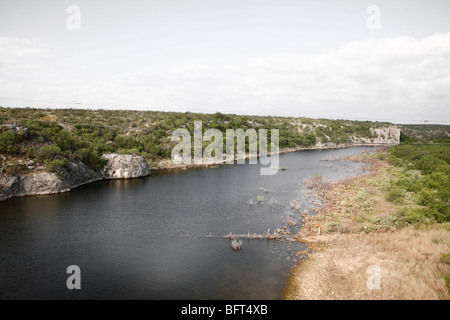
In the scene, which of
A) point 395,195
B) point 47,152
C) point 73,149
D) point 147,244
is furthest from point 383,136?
point 47,152

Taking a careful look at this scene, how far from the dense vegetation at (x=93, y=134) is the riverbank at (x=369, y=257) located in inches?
1230

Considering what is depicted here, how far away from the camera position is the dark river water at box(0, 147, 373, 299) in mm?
17156

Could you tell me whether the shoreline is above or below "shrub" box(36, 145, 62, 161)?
below

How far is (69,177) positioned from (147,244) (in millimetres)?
24848

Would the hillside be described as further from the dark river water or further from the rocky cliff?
the dark river water

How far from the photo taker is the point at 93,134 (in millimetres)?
59312

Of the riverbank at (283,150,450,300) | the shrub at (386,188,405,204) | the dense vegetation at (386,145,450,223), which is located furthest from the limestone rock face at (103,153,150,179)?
the dense vegetation at (386,145,450,223)

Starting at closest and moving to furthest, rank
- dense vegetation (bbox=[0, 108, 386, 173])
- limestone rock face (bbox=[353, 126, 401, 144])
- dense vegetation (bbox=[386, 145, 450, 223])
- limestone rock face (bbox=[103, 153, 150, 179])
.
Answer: dense vegetation (bbox=[386, 145, 450, 223]) → dense vegetation (bbox=[0, 108, 386, 173]) → limestone rock face (bbox=[103, 153, 150, 179]) → limestone rock face (bbox=[353, 126, 401, 144])

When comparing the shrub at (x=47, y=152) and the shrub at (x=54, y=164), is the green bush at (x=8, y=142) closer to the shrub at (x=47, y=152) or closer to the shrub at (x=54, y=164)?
the shrub at (x=47, y=152)

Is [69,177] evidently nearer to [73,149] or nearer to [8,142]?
[73,149]

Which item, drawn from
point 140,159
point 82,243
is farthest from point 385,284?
point 140,159

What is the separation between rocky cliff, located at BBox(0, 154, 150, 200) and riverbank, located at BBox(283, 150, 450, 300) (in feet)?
113

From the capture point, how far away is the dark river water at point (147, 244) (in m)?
17.2

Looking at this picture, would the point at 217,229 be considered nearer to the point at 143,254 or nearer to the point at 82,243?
the point at 143,254
